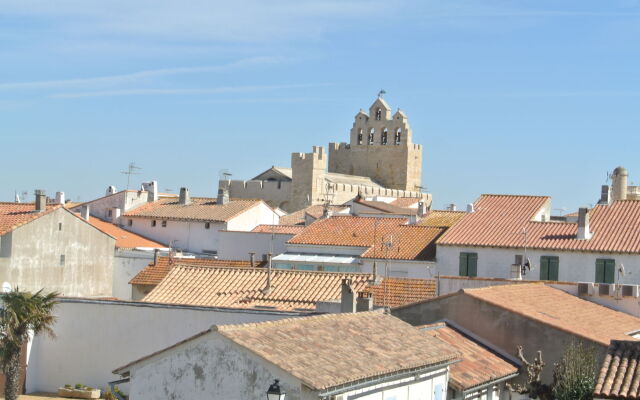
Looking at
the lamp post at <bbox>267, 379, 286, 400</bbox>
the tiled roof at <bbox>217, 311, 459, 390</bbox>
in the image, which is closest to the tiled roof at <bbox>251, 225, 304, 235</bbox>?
the tiled roof at <bbox>217, 311, 459, 390</bbox>

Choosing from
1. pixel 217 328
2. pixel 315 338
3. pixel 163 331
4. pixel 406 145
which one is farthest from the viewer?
Result: pixel 406 145

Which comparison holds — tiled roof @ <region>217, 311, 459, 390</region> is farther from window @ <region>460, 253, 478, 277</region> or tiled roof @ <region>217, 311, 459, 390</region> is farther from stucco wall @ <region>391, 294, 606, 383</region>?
window @ <region>460, 253, 478, 277</region>

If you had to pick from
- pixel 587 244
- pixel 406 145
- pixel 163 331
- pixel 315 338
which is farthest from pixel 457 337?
pixel 406 145

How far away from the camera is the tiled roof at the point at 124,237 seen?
6162 cm

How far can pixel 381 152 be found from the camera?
131625mm

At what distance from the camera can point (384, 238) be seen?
49.2m

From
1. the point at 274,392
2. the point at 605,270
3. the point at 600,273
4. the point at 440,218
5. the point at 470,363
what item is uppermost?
the point at 440,218

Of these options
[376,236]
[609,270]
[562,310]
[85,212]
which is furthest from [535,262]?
[85,212]

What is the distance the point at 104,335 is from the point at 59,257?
18.0 metres

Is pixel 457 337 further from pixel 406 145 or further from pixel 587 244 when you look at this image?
pixel 406 145

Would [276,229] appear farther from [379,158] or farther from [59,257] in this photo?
[379,158]

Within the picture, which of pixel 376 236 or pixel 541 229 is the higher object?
pixel 541 229

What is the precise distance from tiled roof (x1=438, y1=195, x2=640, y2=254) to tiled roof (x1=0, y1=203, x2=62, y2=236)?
15.8m

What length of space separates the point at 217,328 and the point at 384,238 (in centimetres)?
3111
